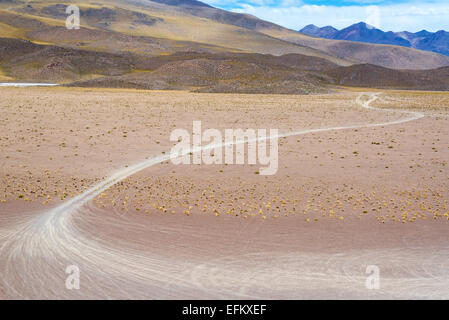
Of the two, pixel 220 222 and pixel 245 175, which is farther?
pixel 245 175

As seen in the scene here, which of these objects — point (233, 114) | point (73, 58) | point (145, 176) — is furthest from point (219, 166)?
point (73, 58)

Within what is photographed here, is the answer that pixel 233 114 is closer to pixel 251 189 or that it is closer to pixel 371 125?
pixel 371 125

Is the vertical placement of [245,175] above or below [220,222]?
above

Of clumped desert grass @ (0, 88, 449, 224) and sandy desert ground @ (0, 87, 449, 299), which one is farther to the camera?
clumped desert grass @ (0, 88, 449, 224)

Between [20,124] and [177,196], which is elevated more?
[20,124]

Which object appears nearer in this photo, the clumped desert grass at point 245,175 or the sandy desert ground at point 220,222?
the sandy desert ground at point 220,222

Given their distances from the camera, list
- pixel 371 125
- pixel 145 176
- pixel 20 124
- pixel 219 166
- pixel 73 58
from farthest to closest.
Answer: pixel 73 58
pixel 371 125
pixel 20 124
pixel 219 166
pixel 145 176
